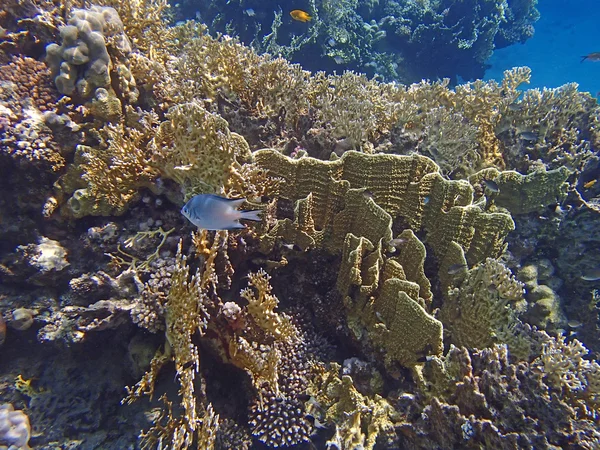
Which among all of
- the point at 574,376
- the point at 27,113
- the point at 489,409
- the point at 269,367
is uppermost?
the point at 27,113

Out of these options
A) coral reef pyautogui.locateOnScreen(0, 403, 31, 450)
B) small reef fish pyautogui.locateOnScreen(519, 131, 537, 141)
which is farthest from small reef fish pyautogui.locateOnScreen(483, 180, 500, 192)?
coral reef pyautogui.locateOnScreen(0, 403, 31, 450)

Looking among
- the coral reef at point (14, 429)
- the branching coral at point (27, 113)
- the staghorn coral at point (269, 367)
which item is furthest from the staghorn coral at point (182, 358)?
the branching coral at point (27, 113)

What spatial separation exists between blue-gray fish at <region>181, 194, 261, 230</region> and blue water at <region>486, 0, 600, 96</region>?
42403 millimetres

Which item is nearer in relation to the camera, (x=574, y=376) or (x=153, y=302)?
(x=574, y=376)

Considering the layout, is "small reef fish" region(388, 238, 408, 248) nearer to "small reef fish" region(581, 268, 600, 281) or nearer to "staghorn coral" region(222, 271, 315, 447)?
"staghorn coral" region(222, 271, 315, 447)

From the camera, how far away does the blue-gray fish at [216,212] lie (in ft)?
6.60

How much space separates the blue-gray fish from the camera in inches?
79.2

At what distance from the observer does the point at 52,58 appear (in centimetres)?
326

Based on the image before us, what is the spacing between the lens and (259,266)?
10.6ft

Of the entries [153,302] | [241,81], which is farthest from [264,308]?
[241,81]

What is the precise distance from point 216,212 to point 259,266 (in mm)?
1302

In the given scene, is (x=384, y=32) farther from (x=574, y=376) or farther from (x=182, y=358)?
(x=182, y=358)

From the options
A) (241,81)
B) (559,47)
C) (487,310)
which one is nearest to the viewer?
(487,310)

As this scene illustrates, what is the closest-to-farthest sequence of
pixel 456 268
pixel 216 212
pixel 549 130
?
pixel 216 212 < pixel 456 268 < pixel 549 130
